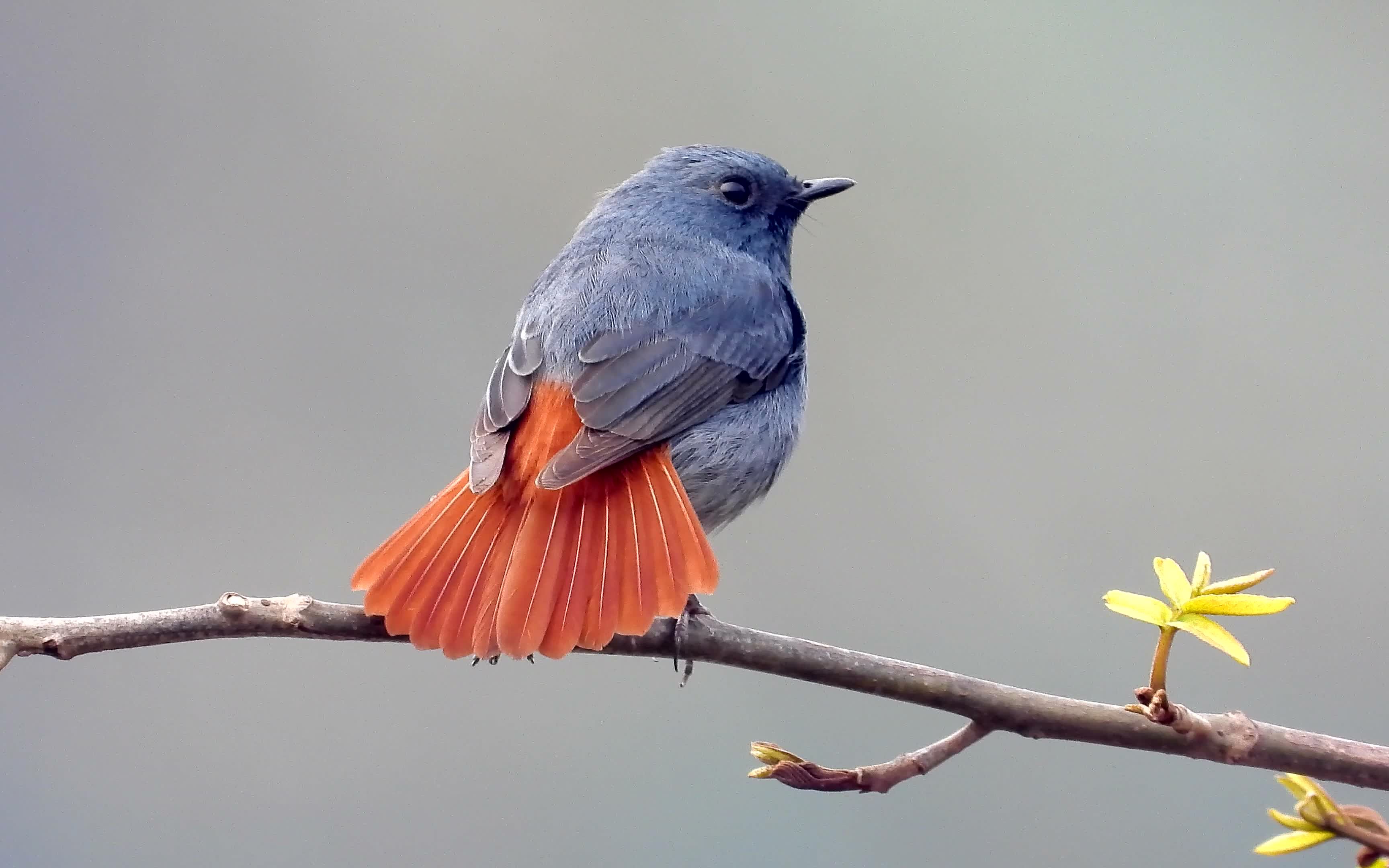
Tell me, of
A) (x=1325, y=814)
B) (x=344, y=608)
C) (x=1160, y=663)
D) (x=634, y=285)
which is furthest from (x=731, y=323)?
(x=1325, y=814)

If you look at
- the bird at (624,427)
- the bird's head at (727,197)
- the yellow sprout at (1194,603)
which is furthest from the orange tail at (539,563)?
the bird's head at (727,197)

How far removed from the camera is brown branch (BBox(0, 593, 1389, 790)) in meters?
1.04

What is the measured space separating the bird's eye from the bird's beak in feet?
0.31

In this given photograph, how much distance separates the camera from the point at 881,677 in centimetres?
114

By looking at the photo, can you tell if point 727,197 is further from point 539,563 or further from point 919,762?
point 919,762

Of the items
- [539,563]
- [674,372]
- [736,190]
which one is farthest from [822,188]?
[539,563]

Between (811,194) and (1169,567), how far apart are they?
4.42 ft

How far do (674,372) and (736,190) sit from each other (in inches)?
22.2

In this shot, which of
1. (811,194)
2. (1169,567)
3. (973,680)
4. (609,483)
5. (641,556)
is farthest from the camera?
(811,194)

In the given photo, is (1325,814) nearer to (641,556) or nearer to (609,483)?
(641,556)

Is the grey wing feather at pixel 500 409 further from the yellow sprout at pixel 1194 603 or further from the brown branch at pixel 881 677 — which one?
the yellow sprout at pixel 1194 603

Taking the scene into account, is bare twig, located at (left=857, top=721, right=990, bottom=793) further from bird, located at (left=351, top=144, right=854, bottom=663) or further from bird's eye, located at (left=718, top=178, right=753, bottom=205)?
bird's eye, located at (left=718, top=178, right=753, bottom=205)

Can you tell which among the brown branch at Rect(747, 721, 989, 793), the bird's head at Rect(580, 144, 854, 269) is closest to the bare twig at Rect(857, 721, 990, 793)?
the brown branch at Rect(747, 721, 989, 793)

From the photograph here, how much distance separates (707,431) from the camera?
1809 mm
